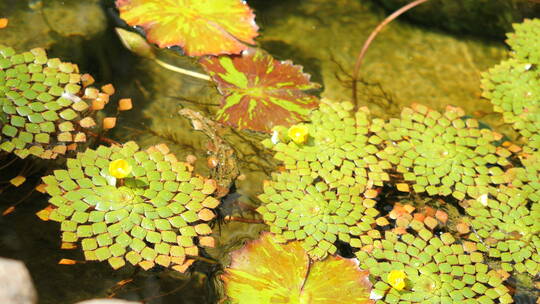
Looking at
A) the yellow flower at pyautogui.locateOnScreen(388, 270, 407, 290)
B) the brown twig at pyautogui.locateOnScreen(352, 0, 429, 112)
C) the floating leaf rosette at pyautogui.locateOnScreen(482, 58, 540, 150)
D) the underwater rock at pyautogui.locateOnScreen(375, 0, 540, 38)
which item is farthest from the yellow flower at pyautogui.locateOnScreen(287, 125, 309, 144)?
the underwater rock at pyautogui.locateOnScreen(375, 0, 540, 38)

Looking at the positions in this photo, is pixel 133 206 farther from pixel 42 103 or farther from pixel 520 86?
pixel 520 86

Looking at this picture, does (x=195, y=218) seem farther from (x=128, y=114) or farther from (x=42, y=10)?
(x=42, y=10)

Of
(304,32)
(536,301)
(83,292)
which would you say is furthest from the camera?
(304,32)

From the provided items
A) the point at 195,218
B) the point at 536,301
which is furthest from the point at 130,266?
the point at 536,301

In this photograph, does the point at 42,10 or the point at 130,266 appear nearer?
the point at 130,266

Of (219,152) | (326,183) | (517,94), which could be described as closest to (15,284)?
(219,152)

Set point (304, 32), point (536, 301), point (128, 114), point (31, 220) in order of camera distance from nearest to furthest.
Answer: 1. point (31, 220)
2. point (536, 301)
3. point (128, 114)
4. point (304, 32)
